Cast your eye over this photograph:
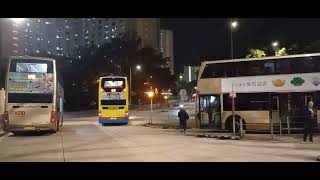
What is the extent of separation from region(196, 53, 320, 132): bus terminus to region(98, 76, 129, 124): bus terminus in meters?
8.90

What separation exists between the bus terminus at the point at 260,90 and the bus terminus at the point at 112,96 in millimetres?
8899

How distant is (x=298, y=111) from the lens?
23.5 meters

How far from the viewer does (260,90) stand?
79.6 feet

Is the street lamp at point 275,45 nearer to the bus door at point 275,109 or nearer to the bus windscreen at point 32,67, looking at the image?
the bus door at point 275,109

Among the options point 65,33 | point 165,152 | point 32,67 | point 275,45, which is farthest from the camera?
point 65,33

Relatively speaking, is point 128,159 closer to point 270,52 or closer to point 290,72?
point 290,72

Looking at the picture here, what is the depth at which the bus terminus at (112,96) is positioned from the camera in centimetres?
3344

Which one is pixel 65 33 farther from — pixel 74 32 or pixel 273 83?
pixel 273 83

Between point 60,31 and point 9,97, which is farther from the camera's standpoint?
point 60,31

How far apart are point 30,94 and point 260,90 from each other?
12.4m

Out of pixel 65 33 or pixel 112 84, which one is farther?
pixel 65 33

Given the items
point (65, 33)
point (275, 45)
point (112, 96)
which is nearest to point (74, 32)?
point (65, 33)
